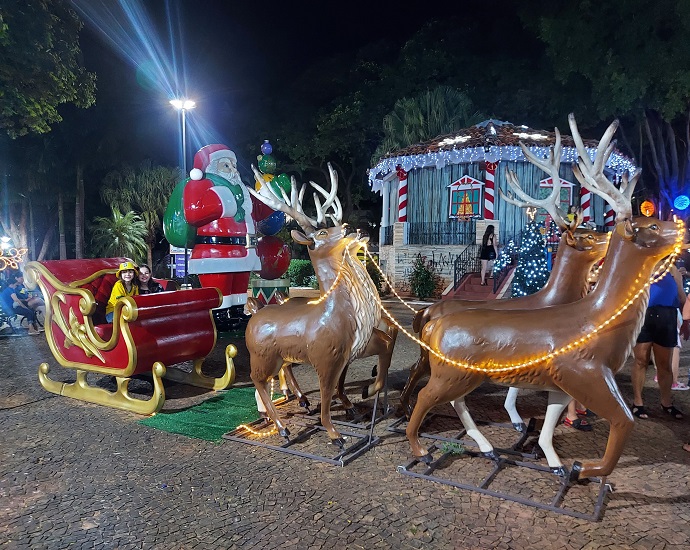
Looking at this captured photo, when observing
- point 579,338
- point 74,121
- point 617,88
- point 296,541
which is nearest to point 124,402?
point 296,541

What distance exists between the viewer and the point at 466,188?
53.8 feet

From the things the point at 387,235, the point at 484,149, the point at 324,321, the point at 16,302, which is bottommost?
the point at 16,302

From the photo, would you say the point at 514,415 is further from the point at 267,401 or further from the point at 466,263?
the point at 466,263

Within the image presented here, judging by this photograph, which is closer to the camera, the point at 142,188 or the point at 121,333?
the point at 121,333

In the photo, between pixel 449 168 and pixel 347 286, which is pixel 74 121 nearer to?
pixel 449 168

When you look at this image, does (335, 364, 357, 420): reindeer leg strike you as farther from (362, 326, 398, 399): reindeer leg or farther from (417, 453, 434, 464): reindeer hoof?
(417, 453, 434, 464): reindeer hoof

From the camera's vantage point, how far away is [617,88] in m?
16.7

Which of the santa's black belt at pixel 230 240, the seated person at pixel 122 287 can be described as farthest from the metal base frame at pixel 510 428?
the santa's black belt at pixel 230 240

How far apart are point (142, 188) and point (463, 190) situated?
14178 millimetres

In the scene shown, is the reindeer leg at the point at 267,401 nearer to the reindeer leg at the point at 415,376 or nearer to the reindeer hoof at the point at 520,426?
the reindeer leg at the point at 415,376

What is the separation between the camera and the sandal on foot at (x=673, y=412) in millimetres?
4995

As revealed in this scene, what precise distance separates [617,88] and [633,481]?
16.6 meters

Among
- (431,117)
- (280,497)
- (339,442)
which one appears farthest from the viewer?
(431,117)

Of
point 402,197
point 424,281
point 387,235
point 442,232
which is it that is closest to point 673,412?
point 424,281
